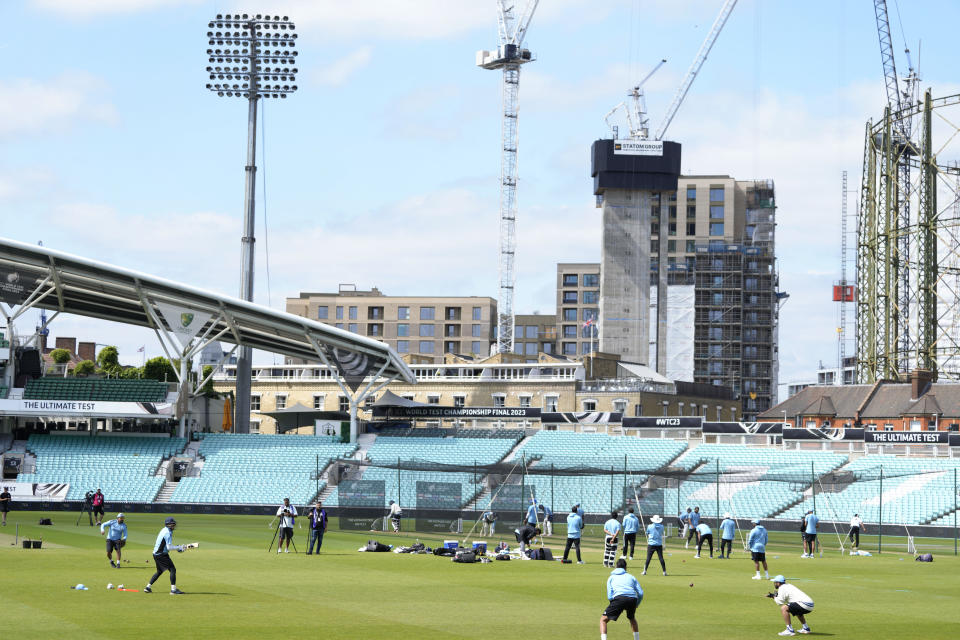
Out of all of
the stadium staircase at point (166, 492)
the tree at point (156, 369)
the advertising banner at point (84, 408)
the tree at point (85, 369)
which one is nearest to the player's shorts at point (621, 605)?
the stadium staircase at point (166, 492)

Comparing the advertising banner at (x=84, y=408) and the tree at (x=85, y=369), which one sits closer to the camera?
the advertising banner at (x=84, y=408)

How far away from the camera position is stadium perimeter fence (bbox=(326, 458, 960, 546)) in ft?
196

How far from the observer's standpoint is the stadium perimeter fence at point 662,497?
59688mm

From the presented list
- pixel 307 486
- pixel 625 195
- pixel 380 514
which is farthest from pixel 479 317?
pixel 380 514

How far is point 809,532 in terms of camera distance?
153 feet

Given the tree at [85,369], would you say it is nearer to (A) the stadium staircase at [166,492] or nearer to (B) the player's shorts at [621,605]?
(A) the stadium staircase at [166,492]

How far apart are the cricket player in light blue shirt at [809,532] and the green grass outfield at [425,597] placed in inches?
45.0

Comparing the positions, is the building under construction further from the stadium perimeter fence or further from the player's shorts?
the player's shorts

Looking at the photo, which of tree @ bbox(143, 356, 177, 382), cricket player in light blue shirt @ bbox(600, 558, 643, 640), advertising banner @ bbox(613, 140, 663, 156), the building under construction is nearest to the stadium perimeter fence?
cricket player in light blue shirt @ bbox(600, 558, 643, 640)

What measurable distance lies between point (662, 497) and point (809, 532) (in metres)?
15.3

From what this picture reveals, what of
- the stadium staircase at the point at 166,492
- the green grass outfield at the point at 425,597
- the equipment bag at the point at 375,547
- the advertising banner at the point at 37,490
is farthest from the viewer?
the stadium staircase at the point at 166,492

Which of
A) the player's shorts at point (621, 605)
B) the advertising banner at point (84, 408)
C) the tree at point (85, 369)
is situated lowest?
the player's shorts at point (621, 605)

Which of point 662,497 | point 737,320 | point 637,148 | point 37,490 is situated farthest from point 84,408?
point 737,320

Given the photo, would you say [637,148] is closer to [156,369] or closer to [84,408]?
[156,369]
